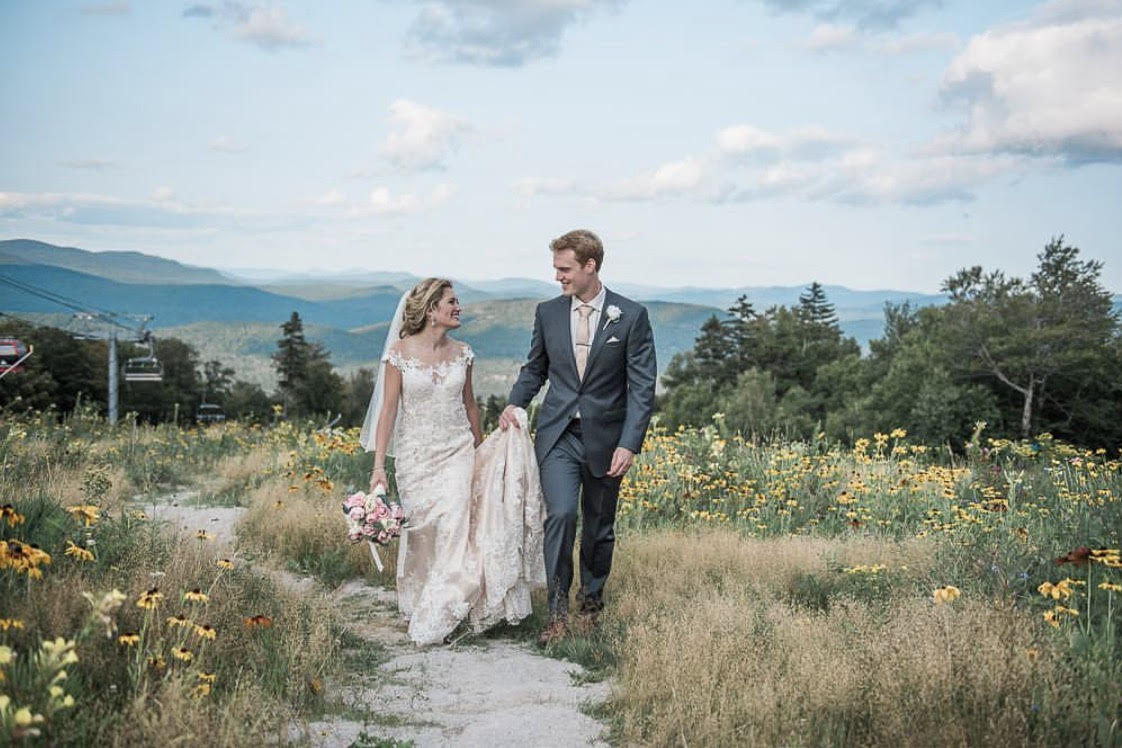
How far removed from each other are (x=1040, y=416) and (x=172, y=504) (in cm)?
6305

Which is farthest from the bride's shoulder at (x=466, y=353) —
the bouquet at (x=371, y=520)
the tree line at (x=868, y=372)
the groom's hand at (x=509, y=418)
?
the tree line at (x=868, y=372)

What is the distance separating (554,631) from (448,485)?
1176mm

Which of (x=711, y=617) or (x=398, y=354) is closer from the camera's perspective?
(x=711, y=617)

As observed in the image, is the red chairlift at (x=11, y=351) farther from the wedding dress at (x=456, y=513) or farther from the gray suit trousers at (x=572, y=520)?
the gray suit trousers at (x=572, y=520)

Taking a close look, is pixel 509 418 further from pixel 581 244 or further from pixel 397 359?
pixel 581 244

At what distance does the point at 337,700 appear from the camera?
15.6ft

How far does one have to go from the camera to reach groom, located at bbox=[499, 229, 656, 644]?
245 inches

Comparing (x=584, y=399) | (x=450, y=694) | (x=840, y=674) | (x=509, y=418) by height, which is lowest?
(x=450, y=694)

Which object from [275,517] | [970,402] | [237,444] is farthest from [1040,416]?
[275,517]

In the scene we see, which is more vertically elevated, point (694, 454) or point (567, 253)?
point (567, 253)

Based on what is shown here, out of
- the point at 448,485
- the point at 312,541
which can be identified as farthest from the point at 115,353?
the point at 448,485

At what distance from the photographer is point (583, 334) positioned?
6367mm

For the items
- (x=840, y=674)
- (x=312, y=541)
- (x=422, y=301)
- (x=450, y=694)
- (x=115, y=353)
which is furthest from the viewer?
(x=115, y=353)

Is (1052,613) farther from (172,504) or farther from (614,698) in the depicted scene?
(172,504)
